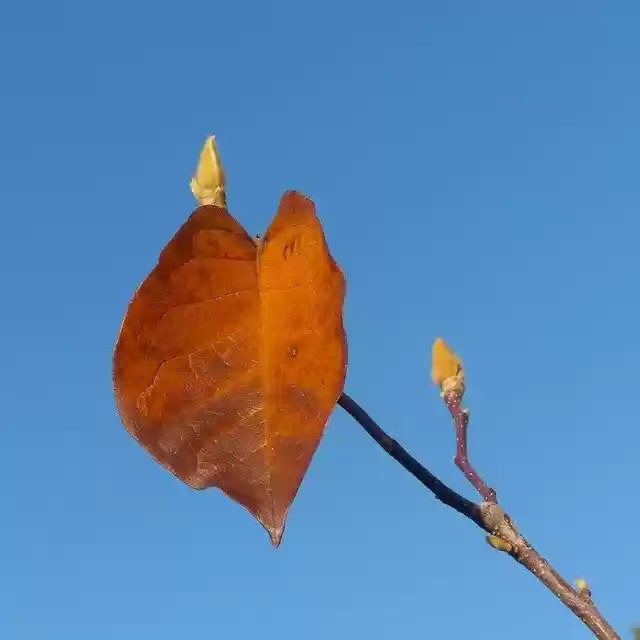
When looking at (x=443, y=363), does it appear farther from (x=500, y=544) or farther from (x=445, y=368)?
(x=500, y=544)

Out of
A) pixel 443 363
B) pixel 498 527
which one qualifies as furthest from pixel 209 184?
pixel 498 527

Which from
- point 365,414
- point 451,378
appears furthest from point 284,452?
point 451,378

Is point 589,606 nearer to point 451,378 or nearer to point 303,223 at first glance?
point 451,378

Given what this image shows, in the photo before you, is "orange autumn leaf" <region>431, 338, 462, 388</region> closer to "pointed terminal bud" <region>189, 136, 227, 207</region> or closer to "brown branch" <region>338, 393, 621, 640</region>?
"brown branch" <region>338, 393, 621, 640</region>

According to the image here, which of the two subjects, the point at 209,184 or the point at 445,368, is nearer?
the point at 209,184

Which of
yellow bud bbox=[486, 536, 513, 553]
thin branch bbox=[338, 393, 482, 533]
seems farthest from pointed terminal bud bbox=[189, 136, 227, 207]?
yellow bud bbox=[486, 536, 513, 553]
